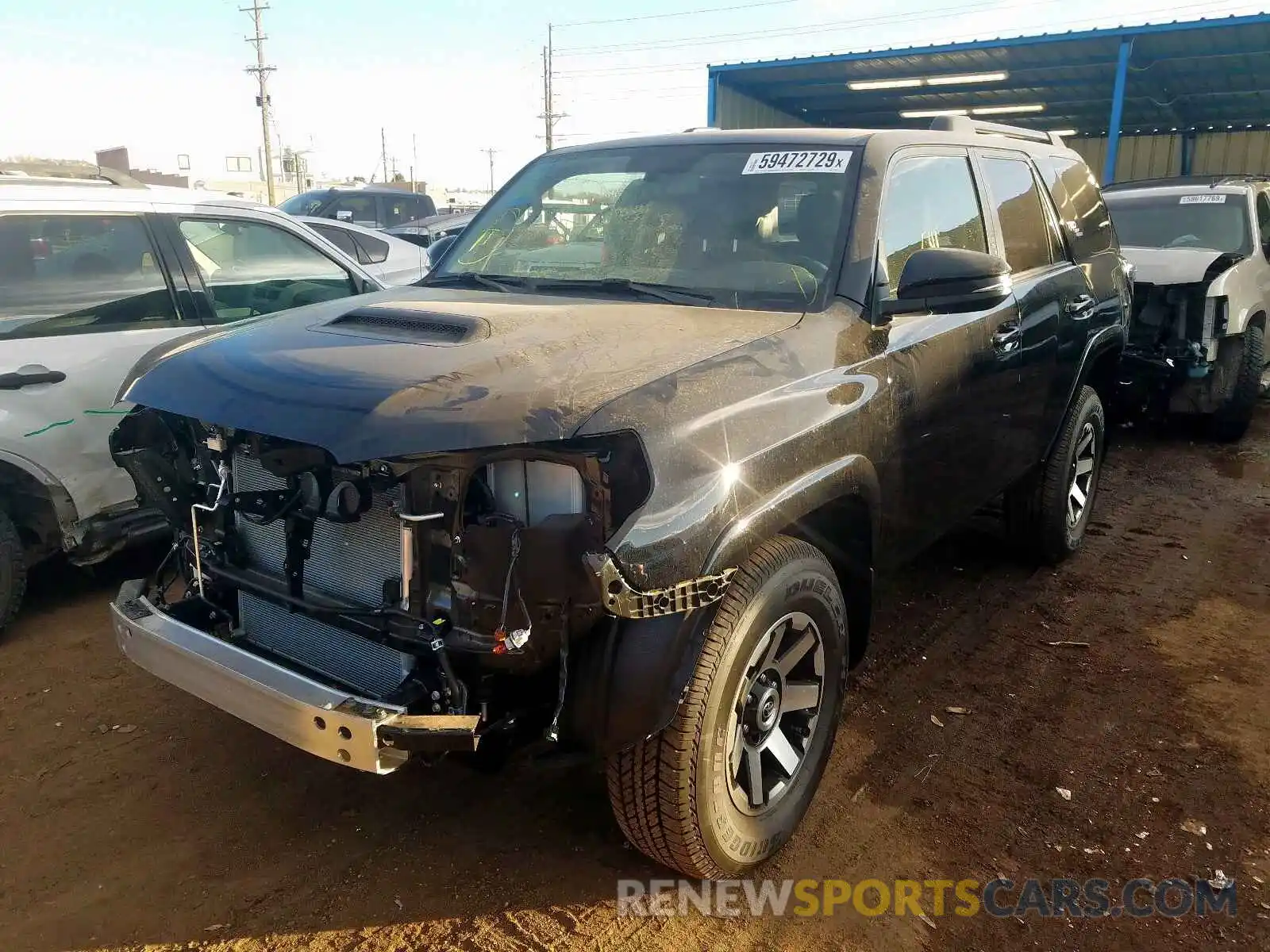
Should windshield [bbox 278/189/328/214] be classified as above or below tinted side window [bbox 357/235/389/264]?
above

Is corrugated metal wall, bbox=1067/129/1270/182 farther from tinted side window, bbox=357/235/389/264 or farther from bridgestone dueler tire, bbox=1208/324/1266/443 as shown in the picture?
tinted side window, bbox=357/235/389/264

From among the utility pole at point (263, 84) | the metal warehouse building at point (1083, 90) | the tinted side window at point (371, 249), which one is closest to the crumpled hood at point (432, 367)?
the tinted side window at point (371, 249)

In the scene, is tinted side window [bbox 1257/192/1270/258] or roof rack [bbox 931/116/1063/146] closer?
roof rack [bbox 931/116/1063/146]

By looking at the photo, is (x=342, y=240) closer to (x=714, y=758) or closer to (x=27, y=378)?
(x=27, y=378)

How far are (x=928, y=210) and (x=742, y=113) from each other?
13.3 meters

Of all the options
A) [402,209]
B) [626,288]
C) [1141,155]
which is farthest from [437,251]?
[1141,155]

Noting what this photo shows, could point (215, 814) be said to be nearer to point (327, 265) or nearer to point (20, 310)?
point (20, 310)

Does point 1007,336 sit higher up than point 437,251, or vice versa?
point 437,251

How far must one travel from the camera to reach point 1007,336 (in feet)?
12.8

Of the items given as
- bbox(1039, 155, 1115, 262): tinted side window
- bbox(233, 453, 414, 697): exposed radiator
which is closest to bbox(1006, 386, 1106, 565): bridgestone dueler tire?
bbox(1039, 155, 1115, 262): tinted side window

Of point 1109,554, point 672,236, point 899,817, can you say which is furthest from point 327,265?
point 1109,554

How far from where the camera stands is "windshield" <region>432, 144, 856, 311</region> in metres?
3.17

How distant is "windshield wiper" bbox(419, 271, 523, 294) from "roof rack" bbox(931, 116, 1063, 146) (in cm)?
184

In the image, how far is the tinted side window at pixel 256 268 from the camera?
4.81 metres
